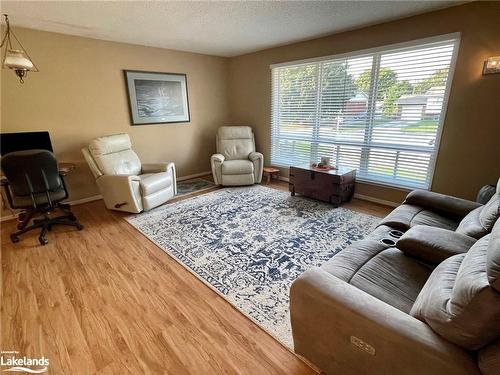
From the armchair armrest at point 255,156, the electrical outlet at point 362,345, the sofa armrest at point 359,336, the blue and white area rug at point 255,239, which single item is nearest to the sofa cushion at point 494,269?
the sofa armrest at point 359,336

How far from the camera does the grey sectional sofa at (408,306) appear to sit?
802mm

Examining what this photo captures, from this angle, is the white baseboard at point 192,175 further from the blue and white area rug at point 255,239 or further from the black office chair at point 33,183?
the black office chair at point 33,183

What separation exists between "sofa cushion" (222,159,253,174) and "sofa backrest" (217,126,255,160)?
1.16ft

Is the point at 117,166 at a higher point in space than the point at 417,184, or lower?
higher

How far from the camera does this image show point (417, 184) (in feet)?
10.7

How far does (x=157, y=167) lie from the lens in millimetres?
3793

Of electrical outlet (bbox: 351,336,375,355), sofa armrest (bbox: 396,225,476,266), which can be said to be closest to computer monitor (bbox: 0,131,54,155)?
electrical outlet (bbox: 351,336,375,355)

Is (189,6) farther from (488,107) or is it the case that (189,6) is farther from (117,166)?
(488,107)

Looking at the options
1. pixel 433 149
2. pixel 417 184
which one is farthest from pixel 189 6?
pixel 417 184

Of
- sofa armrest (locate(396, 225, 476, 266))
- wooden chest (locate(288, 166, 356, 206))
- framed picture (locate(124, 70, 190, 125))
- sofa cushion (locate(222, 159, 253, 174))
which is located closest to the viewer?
sofa armrest (locate(396, 225, 476, 266))

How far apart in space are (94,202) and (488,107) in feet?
16.8

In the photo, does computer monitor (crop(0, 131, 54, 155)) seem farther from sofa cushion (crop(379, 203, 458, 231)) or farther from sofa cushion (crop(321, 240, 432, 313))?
sofa cushion (crop(379, 203, 458, 231))

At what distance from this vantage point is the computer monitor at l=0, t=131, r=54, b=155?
2896 mm

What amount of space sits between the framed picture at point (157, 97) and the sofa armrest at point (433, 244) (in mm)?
4072
